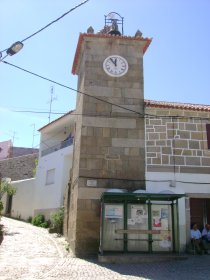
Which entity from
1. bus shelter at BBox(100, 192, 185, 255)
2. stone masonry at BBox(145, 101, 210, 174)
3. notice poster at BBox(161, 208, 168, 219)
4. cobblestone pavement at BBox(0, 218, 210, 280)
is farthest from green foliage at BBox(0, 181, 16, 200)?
notice poster at BBox(161, 208, 168, 219)

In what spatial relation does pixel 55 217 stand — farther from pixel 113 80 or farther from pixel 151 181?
pixel 113 80

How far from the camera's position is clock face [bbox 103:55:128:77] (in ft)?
45.1

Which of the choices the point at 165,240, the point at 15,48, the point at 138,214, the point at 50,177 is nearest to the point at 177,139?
the point at 138,214

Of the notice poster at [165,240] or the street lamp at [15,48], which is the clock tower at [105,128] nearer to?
the notice poster at [165,240]

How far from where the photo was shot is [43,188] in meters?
22.8

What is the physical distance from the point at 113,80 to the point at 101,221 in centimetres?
558

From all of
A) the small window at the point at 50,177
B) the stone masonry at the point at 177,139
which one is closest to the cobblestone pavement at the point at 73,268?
the stone masonry at the point at 177,139

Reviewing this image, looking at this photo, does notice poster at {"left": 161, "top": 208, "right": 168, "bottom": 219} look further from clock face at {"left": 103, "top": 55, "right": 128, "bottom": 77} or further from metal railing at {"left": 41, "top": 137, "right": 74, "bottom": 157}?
metal railing at {"left": 41, "top": 137, "right": 74, "bottom": 157}

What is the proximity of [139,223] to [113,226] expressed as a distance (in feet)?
2.78

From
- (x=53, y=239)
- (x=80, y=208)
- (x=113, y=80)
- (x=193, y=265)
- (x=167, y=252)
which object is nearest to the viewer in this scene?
(x=193, y=265)

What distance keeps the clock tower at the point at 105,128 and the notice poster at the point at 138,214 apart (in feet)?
3.79

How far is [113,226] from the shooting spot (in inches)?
438

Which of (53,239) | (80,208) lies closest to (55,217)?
(53,239)

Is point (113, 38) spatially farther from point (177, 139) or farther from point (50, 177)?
point (50, 177)
